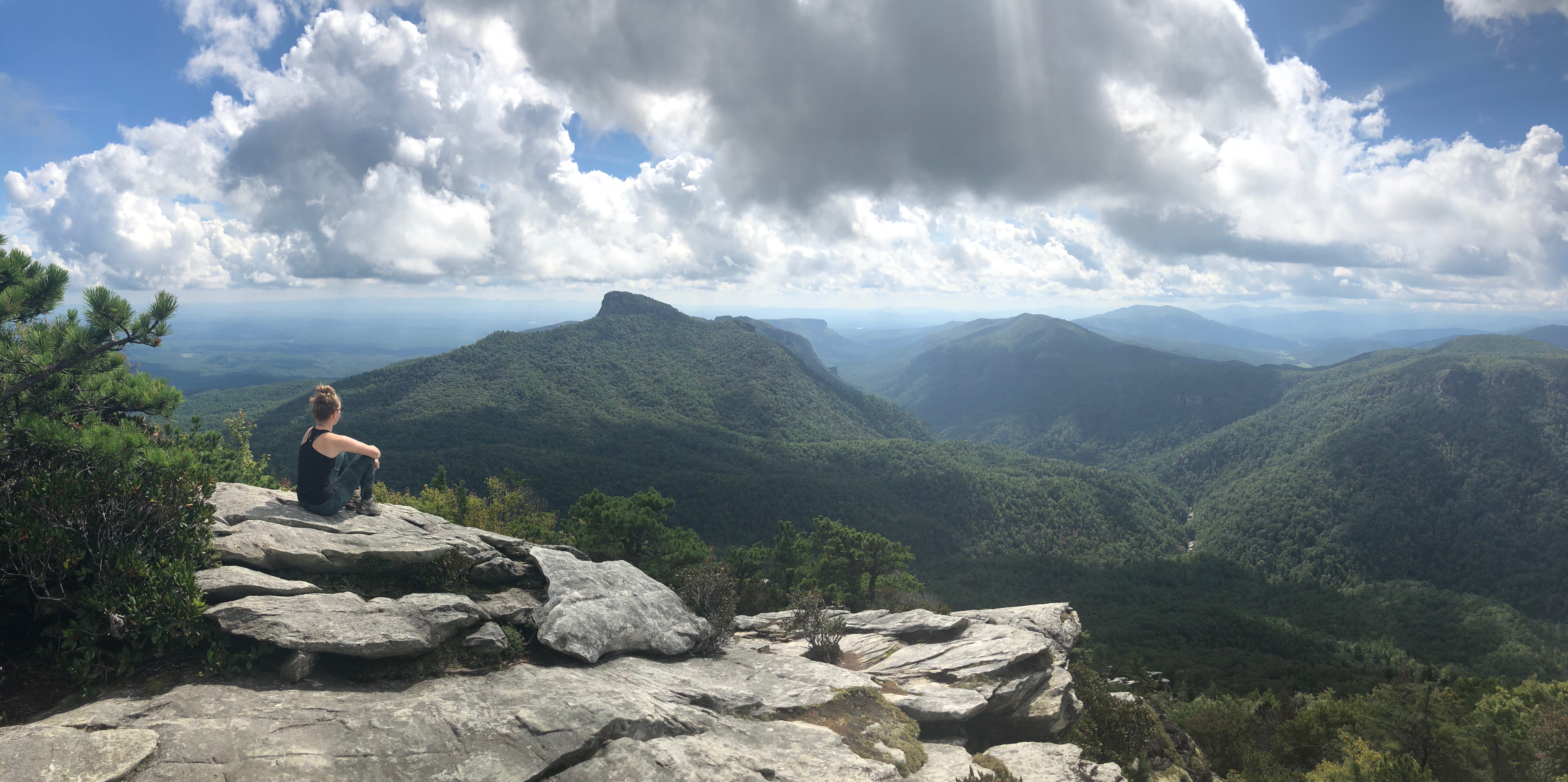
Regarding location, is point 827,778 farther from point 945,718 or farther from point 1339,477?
point 1339,477

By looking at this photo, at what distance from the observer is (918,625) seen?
23797 millimetres

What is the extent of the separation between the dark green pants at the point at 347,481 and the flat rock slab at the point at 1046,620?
22.7m

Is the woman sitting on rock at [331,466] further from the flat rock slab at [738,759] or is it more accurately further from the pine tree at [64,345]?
the flat rock slab at [738,759]

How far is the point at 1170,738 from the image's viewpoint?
22.4 metres

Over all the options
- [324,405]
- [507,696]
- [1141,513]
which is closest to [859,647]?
[507,696]

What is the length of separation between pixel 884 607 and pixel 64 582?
38527 millimetres

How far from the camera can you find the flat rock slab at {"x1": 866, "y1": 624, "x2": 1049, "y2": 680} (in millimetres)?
19719

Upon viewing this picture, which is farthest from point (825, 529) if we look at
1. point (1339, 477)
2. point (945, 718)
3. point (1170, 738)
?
point (1339, 477)

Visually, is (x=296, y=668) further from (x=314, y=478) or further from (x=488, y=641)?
(x=314, y=478)

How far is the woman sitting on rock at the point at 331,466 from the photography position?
13664mm

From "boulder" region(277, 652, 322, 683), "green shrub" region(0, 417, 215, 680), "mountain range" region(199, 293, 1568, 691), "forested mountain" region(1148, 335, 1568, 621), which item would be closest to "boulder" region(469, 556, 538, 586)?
"boulder" region(277, 652, 322, 683)

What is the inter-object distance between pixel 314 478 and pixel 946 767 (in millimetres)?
17906

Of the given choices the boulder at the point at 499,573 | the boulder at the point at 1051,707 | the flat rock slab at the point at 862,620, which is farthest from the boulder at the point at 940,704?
the boulder at the point at 499,573

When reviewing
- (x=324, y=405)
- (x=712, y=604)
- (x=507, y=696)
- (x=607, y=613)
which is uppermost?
(x=324, y=405)
